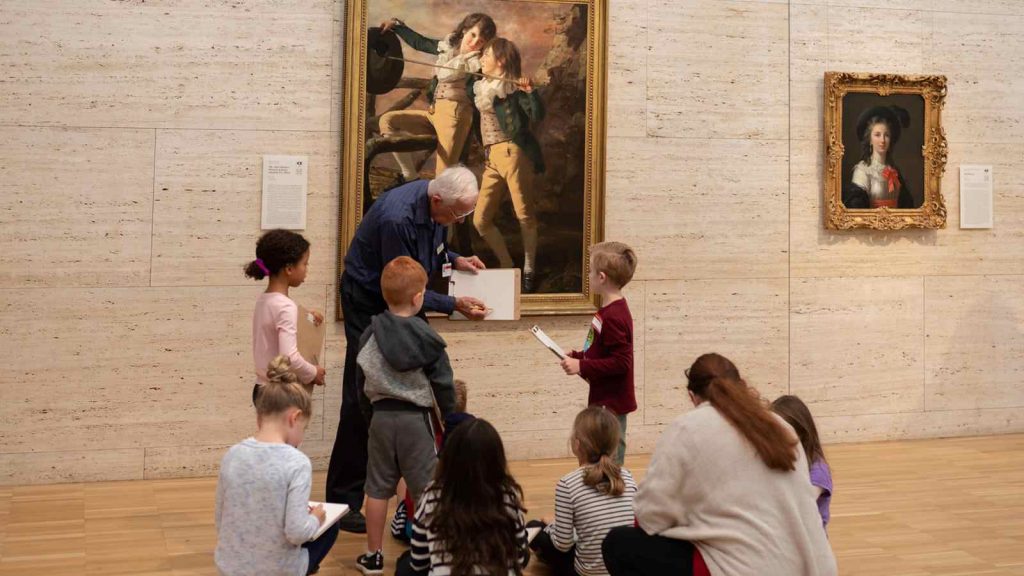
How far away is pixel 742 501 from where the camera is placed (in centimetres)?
403

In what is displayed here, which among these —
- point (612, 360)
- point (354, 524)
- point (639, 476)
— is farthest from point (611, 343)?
point (639, 476)

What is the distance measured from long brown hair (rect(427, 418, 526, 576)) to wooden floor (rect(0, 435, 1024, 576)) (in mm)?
1762

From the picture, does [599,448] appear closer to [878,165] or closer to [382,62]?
[382,62]

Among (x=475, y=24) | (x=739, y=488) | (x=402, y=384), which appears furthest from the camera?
(x=475, y=24)

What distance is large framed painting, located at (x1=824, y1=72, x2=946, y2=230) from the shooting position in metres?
9.52

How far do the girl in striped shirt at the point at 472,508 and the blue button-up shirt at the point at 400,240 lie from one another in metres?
2.01

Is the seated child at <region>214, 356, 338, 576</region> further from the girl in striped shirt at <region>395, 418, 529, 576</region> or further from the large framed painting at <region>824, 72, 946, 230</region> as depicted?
the large framed painting at <region>824, 72, 946, 230</region>

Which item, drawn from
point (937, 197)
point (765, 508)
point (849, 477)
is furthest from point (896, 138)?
point (765, 508)

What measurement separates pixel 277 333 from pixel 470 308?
110 cm

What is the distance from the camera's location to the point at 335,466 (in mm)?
6805

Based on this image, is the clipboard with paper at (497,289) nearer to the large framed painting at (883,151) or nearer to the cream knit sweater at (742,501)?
the cream knit sweater at (742,501)

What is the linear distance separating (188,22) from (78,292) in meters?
2.13

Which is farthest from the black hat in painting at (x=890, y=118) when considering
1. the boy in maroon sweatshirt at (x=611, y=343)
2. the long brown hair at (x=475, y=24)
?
the boy in maroon sweatshirt at (x=611, y=343)

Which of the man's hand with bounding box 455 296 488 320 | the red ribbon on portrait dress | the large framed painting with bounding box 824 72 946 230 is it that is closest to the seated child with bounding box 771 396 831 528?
the man's hand with bounding box 455 296 488 320
